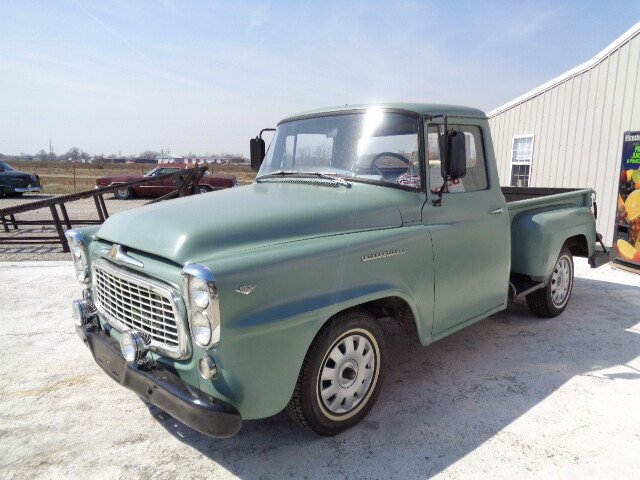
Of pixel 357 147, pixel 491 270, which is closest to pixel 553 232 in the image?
pixel 491 270

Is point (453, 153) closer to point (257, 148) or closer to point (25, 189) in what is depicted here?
point (257, 148)

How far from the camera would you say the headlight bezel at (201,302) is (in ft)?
7.04

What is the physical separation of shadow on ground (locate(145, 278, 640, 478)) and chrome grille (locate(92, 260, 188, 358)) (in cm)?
79

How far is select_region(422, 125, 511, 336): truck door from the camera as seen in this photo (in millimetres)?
3344

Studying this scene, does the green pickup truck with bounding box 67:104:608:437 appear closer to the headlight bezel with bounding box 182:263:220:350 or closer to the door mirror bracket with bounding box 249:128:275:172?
the headlight bezel with bounding box 182:263:220:350

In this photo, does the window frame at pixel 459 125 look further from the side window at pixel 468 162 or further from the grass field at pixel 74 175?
the grass field at pixel 74 175

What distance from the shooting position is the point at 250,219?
2727 mm

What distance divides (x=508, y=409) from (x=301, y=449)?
58.7 inches

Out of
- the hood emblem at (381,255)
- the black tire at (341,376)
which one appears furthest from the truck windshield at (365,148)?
the black tire at (341,376)

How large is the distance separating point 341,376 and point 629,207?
640 centimetres

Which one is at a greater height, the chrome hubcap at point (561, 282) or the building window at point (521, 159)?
the building window at point (521, 159)

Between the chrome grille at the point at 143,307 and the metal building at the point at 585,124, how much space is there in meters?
8.61

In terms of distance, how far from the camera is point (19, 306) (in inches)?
214

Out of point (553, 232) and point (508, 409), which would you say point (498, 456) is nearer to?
point (508, 409)
